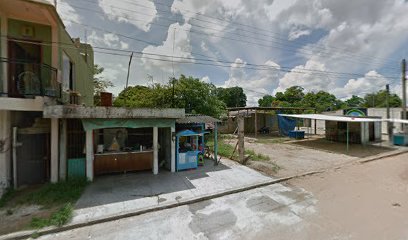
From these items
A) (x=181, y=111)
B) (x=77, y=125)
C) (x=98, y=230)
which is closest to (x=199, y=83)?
(x=181, y=111)

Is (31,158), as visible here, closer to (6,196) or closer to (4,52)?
(6,196)

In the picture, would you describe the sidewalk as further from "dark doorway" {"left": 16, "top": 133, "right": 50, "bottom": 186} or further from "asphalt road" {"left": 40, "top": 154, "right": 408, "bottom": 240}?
"dark doorway" {"left": 16, "top": 133, "right": 50, "bottom": 186}

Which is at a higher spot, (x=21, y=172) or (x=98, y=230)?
(x=21, y=172)

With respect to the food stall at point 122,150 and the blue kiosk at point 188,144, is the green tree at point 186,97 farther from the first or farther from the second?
the food stall at point 122,150

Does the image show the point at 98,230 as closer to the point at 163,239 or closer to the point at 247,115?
A: the point at 163,239

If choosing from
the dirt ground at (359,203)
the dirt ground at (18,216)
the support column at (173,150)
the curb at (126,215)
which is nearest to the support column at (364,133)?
the dirt ground at (359,203)

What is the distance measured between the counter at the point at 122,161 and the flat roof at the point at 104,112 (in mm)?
1588

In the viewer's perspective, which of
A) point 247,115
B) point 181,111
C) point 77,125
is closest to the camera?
point 77,125

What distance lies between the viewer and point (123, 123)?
6961mm

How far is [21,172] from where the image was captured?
6.46m

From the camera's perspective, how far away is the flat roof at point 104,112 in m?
5.83

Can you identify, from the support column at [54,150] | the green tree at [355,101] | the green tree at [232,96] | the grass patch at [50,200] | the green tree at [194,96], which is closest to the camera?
the grass patch at [50,200]

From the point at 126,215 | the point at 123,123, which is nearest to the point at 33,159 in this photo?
the point at 123,123

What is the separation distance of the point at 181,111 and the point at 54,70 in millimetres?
4258
